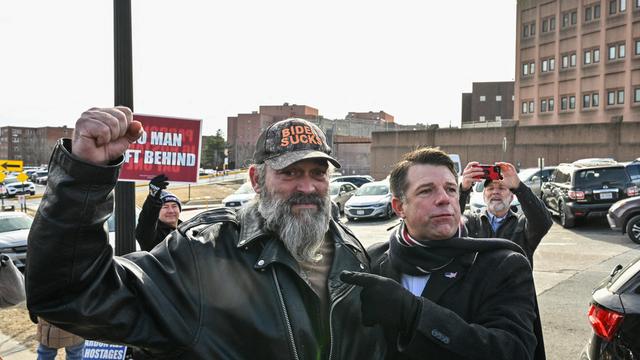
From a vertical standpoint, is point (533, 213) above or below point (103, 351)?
above

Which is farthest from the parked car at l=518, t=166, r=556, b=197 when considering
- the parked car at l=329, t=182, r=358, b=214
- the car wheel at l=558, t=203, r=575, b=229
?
the parked car at l=329, t=182, r=358, b=214

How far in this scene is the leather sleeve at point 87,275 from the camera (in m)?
1.39

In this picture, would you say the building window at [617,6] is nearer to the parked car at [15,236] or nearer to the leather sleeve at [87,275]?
the parked car at [15,236]

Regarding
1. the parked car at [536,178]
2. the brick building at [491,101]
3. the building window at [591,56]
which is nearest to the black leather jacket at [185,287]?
the parked car at [536,178]

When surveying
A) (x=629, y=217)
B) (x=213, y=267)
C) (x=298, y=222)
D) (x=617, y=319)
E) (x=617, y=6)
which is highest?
→ (x=617, y=6)

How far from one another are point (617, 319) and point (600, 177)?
41.9 feet

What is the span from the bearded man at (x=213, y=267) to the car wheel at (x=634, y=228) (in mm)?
12601

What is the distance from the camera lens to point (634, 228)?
12523mm

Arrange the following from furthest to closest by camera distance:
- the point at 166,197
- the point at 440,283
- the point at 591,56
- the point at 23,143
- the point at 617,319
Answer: the point at 23,143 < the point at 591,56 < the point at 166,197 < the point at 617,319 < the point at 440,283

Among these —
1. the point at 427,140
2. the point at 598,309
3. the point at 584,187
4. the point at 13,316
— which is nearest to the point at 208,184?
the point at 427,140

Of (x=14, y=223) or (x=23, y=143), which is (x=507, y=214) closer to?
(x=14, y=223)

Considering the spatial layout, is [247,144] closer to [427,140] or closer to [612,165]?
[427,140]

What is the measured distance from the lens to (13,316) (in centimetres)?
718

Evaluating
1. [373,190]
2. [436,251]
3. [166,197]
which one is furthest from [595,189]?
[436,251]
